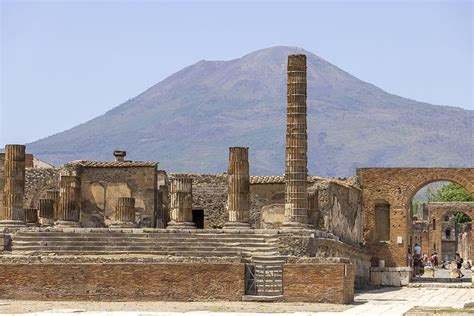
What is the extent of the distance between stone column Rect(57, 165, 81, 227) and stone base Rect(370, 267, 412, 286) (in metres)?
13.0

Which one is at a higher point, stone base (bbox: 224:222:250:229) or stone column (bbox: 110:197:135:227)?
stone column (bbox: 110:197:135:227)

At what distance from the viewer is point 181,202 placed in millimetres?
43000

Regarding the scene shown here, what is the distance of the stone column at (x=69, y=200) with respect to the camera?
144ft

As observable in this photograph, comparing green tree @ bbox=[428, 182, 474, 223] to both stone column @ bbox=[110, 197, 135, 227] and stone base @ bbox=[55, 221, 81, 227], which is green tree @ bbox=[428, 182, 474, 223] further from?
stone base @ bbox=[55, 221, 81, 227]

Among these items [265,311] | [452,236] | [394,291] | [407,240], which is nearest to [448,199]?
[452,236]

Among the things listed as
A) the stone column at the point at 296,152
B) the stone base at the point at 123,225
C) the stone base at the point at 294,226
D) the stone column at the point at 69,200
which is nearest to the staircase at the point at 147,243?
the stone base at the point at 294,226

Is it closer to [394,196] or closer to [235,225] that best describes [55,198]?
[235,225]

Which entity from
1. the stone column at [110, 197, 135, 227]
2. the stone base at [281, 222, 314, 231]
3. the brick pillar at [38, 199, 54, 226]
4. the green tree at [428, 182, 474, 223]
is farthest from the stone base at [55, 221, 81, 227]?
the green tree at [428, 182, 474, 223]

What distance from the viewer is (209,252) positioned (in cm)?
3825

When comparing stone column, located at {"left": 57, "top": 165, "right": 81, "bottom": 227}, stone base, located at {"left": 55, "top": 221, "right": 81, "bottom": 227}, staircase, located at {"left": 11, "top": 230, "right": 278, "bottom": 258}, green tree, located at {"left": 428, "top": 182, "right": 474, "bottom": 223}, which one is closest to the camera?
staircase, located at {"left": 11, "top": 230, "right": 278, "bottom": 258}

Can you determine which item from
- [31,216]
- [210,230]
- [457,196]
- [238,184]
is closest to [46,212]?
[31,216]

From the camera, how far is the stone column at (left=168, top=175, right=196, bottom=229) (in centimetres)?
4238

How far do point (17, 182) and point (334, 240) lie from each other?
10236 millimetres

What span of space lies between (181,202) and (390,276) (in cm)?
1252
